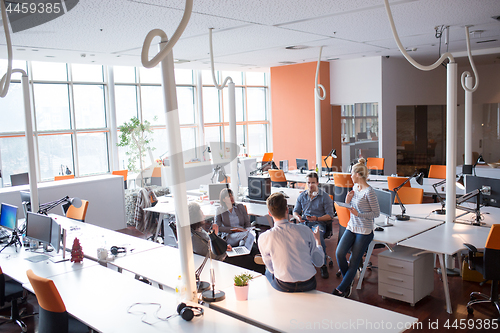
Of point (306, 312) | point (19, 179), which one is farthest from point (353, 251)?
point (19, 179)

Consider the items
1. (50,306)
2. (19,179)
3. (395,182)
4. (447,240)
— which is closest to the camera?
(50,306)

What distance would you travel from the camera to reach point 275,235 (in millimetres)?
3094

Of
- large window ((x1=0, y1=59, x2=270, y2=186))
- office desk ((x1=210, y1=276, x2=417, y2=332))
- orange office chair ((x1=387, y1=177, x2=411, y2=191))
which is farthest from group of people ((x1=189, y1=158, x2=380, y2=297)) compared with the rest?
large window ((x1=0, y1=59, x2=270, y2=186))

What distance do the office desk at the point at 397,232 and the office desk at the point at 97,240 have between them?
246 centimetres

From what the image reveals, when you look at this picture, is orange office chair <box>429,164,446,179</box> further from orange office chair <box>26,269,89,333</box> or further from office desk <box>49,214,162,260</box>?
orange office chair <box>26,269,89,333</box>

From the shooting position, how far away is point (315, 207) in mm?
5316

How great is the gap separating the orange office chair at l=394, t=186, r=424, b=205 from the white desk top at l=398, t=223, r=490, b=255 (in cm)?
126

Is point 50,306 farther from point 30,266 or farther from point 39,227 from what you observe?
point 39,227

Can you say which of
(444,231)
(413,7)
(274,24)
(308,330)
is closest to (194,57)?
(274,24)

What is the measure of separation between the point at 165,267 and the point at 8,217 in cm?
255

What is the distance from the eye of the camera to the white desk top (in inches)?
157

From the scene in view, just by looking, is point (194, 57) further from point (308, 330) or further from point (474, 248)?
point (308, 330)

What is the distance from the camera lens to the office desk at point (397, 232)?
14.3ft

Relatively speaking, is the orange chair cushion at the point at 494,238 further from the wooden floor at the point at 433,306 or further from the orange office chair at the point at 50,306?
the orange office chair at the point at 50,306
